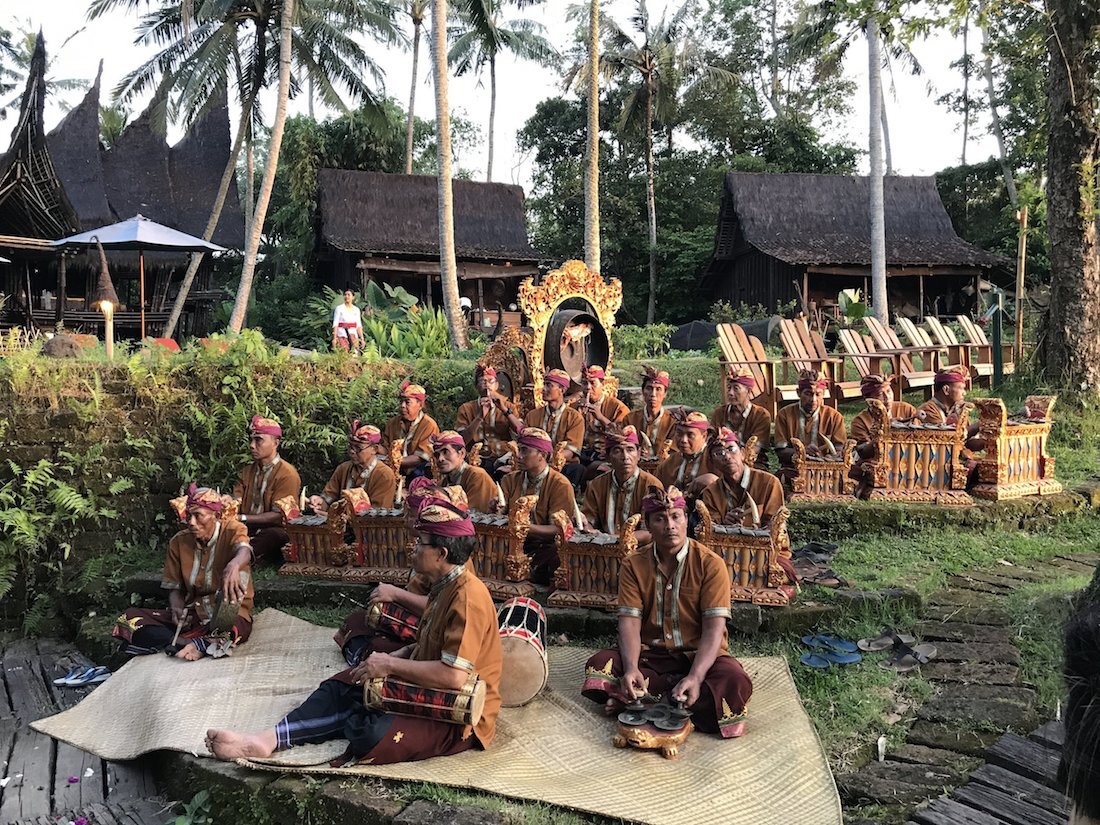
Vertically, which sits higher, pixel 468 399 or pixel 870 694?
pixel 468 399

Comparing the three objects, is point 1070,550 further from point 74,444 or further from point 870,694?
point 74,444

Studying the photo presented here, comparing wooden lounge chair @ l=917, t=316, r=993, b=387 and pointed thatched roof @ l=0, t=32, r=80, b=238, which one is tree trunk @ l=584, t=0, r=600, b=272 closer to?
wooden lounge chair @ l=917, t=316, r=993, b=387

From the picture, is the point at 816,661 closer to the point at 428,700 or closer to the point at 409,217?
the point at 428,700

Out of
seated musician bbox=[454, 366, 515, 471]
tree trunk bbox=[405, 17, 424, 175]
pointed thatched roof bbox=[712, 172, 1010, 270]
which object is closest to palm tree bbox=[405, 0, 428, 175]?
tree trunk bbox=[405, 17, 424, 175]

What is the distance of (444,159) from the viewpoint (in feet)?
45.2

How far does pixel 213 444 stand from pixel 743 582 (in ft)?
17.4

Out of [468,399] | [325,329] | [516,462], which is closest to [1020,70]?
[325,329]

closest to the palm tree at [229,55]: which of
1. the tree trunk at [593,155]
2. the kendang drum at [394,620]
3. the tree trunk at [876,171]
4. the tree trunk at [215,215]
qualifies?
the tree trunk at [215,215]

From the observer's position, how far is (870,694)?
463 cm

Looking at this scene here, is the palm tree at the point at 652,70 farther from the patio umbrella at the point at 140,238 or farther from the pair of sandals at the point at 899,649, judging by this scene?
the pair of sandals at the point at 899,649

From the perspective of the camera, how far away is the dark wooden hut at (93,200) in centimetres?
1786

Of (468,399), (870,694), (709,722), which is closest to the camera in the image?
(709,722)

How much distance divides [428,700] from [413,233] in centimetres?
1915

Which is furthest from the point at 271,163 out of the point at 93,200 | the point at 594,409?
the point at 594,409
